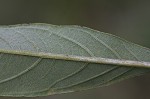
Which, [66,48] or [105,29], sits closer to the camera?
[66,48]

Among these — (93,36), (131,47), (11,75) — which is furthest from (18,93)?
(131,47)

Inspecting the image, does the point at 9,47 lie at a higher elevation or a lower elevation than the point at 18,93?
higher

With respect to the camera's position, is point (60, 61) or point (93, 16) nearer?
point (60, 61)

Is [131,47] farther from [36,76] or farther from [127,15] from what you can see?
[127,15]

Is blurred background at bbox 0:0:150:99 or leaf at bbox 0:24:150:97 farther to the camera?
blurred background at bbox 0:0:150:99
